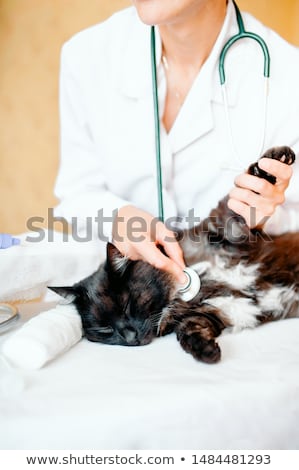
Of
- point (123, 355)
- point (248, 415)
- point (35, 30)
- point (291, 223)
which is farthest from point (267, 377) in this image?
point (35, 30)

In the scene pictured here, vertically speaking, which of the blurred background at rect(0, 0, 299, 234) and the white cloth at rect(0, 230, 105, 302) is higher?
the blurred background at rect(0, 0, 299, 234)

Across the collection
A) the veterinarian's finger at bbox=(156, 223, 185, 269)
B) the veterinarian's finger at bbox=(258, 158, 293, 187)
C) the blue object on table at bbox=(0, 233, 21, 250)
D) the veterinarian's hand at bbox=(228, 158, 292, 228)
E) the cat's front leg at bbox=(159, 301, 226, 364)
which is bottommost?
the cat's front leg at bbox=(159, 301, 226, 364)

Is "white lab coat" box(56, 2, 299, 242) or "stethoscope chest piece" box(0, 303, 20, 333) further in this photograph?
"white lab coat" box(56, 2, 299, 242)

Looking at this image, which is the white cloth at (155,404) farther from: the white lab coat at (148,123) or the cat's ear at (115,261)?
the white lab coat at (148,123)

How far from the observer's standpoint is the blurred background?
829mm

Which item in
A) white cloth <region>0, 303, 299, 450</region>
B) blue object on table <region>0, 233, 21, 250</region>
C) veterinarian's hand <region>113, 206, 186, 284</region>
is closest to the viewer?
white cloth <region>0, 303, 299, 450</region>

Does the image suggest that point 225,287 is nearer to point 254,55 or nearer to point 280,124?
point 280,124

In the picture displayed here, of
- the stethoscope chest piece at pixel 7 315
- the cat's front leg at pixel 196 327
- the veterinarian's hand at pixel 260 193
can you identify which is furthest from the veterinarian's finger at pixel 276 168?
the stethoscope chest piece at pixel 7 315

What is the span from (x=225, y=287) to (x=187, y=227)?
0.58 ft

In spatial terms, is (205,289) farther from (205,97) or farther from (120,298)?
(205,97)

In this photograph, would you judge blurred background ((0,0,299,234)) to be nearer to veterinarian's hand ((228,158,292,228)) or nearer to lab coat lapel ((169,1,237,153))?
lab coat lapel ((169,1,237,153))

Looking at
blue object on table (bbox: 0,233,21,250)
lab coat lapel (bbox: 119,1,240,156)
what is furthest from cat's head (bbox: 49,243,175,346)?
lab coat lapel (bbox: 119,1,240,156)

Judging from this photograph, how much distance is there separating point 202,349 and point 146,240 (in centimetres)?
27

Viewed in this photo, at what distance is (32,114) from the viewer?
86 cm
